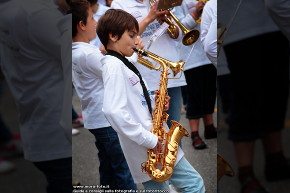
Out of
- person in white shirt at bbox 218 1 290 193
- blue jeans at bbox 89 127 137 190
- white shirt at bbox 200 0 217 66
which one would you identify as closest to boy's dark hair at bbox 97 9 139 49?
white shirt at bbox 200 0 217 66

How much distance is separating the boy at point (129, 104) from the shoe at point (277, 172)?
2.47 ft

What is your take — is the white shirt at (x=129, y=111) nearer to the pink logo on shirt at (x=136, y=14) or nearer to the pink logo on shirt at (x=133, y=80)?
the pink logo on shirt at (x=133, y=80)

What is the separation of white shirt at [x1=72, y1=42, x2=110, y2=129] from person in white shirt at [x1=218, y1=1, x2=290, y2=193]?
1124 mm

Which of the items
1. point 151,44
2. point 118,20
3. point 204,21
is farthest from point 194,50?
point 118,20

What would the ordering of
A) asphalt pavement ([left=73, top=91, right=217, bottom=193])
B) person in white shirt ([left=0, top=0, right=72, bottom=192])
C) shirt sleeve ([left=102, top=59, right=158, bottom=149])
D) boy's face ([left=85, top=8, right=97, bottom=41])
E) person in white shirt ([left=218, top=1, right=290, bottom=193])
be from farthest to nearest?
boy's face ([left=85, top=8, right=97, bottom=41]) < asphalt pavement ([left=73, top=91, right=217, bottom=193]) < shirt sleeve ([left=102, top=59, right=158, bottom=149]) < person in white shirt ([left=0, top=0, right=72, bottom=192]) < person in white shirt ([left=218, top=1, right=290, bottom=193])

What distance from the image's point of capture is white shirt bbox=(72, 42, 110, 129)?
6.04 feet

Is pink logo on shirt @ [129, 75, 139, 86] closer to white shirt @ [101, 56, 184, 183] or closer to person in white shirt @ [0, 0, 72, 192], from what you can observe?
white shirt @ [101, 56, 184, 183]

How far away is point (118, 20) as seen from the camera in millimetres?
1621

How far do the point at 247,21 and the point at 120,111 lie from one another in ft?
2.57

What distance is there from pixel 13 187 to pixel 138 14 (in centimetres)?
126

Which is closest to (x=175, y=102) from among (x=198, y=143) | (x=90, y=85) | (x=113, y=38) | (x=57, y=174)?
(x=198, y=143)

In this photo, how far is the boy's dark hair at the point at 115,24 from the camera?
1.61m

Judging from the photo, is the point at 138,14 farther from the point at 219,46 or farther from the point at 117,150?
the point at 219,46

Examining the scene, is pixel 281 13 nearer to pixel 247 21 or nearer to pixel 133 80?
pixel 247 21
